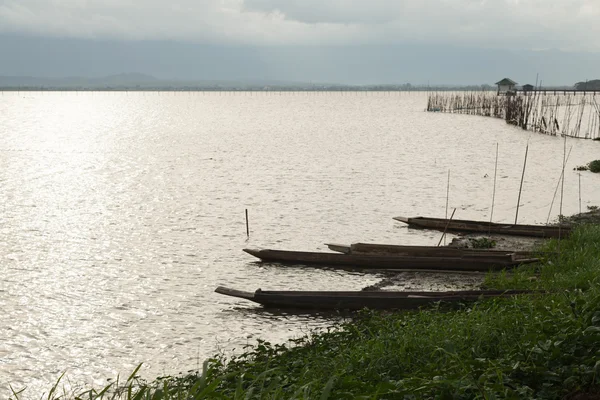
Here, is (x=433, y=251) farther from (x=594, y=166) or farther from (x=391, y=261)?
(x=594, y=166)

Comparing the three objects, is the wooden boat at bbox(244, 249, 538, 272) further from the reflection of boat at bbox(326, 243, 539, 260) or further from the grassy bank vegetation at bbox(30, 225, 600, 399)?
the grassy bank vegetation at bbox(30, 225, 600, 399)

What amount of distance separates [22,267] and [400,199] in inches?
554

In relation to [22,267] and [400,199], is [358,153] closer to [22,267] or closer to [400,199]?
[400,199]

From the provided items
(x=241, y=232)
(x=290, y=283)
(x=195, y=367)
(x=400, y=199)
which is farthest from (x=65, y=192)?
(x=195, y=367)

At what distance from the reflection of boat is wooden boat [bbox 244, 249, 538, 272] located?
7.1 inches

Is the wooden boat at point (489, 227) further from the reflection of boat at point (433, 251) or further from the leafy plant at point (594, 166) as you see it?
the leafy plant at point (594, 166)

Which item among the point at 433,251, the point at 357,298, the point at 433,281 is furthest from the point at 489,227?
the point at 357,298

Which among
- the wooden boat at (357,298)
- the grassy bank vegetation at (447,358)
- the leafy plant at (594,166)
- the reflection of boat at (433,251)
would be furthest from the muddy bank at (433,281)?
the leafy plant at (594,166)

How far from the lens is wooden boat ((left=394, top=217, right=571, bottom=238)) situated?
1574cm

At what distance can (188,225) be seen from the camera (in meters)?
20.3

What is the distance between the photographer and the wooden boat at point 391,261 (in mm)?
12922

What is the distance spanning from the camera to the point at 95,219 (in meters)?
21.2

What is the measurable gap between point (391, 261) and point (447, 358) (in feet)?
24.0

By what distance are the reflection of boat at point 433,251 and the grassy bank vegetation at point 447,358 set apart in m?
2.69
